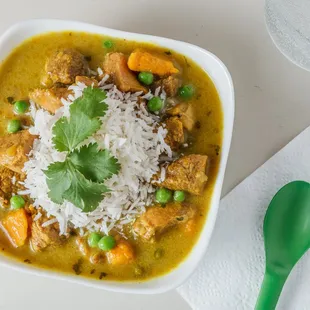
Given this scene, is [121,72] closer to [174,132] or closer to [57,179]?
[174,132]

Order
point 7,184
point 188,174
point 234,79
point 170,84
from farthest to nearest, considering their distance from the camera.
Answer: point 234,79, point 7,184, point 170,84, point 188,174

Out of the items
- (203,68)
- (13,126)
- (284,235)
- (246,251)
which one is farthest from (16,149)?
(284,235)

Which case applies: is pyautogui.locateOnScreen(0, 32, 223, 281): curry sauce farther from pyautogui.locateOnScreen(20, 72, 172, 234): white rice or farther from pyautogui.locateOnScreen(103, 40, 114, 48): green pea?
pyautogui.locateOnScreen(20, 72, 172, 234): white rice

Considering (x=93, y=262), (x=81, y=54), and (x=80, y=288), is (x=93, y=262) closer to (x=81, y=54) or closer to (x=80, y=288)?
(x=80, y=288)

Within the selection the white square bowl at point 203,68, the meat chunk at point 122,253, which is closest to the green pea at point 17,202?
the white square bowl at point 203,68

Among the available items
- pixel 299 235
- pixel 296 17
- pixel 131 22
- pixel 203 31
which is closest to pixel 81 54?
pixel 131 22

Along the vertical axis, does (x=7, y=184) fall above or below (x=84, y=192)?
below
